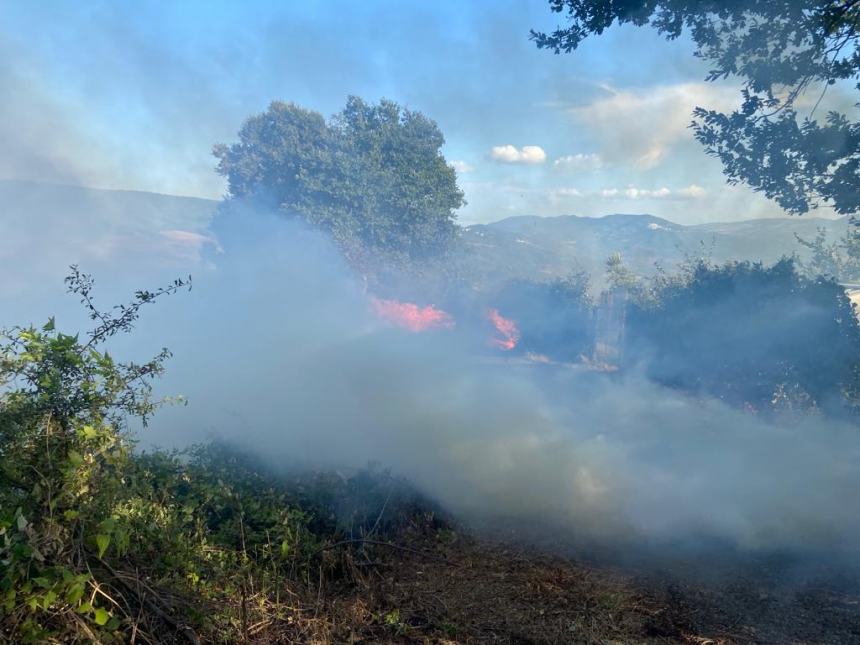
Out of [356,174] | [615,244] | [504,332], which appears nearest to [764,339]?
[504,332]

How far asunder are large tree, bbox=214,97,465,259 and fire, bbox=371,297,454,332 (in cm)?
314

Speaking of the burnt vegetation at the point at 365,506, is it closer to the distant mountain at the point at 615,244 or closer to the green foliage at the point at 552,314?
the green foliage at the point at 552,314

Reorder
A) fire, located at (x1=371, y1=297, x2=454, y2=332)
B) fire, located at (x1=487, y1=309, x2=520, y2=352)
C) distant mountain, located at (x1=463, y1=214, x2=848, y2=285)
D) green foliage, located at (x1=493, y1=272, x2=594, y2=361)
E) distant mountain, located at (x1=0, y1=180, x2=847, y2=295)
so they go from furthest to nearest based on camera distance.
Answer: distant mountain, located at (x1=463, y1=214, x2=848, y2=285), fire, located at (x1=487, y1=309, x2=520, y2=352), fire, located at (x1=371, y1=297, x2=454, y2=332), green foliage, located at (x1=493, y1=272, x2=594, y2=361), distant mountain, located at (x1=0, y1=180, x2=847, y2=295)

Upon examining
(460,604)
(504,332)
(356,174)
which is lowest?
(460,604)

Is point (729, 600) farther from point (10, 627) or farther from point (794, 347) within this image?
point (794, 347)

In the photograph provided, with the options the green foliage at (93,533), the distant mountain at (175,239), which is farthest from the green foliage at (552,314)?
the green foliage at (93,533)

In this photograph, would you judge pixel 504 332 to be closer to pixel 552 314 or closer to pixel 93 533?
pixel 552 314

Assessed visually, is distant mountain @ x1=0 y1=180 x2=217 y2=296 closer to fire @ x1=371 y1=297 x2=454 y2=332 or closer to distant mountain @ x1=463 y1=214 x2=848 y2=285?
fire @ x1=371 y1=297 x2=454 y2=332

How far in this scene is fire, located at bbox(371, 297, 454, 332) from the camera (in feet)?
95.5

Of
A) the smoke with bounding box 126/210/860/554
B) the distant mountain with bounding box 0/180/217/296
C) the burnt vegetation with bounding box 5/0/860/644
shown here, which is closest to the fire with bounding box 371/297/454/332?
the smoke with bounding box 126/210/860/554

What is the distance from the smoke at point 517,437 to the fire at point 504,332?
11408mm

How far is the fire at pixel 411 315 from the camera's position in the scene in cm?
2912

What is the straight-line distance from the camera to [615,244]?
56.8m

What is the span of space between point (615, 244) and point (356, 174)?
34.3 metres
